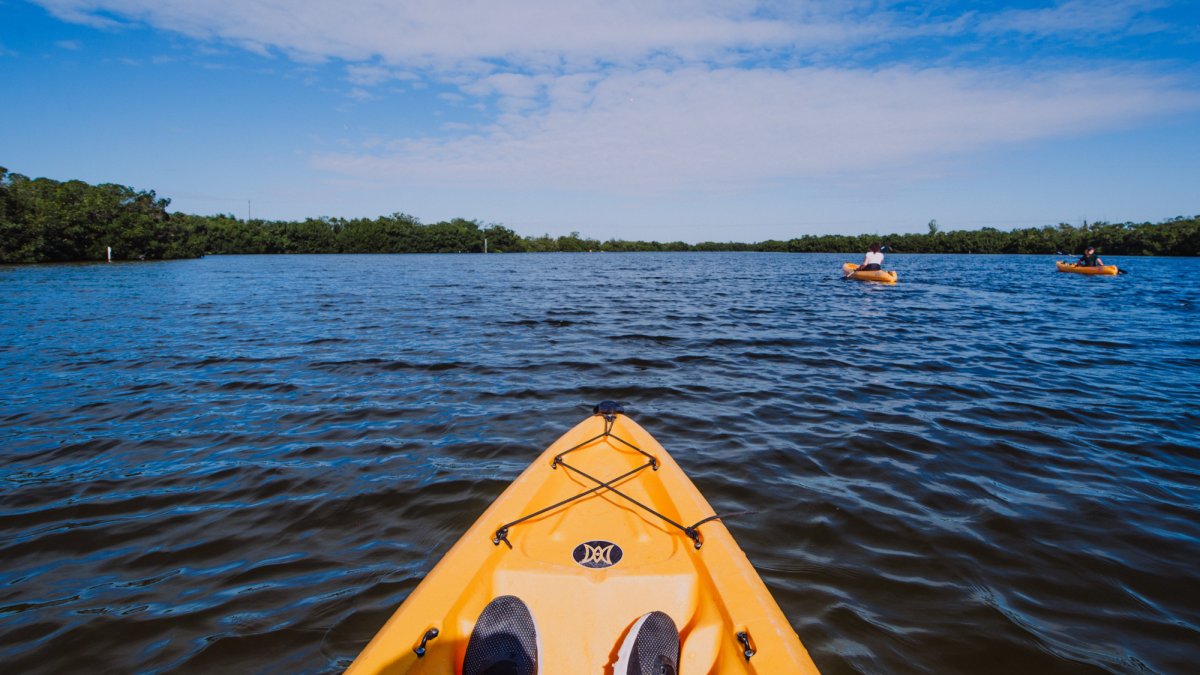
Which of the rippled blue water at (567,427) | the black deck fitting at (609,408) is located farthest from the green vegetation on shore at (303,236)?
the black deck fitting at (609,408)

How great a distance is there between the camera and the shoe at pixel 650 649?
2152 mm

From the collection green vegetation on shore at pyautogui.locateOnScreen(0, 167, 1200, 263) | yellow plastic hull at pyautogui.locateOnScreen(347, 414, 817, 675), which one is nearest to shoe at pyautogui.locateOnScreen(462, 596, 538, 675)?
yellow plastic hull at pyautogui.locateOnScreen(347, 414, 817, 675)

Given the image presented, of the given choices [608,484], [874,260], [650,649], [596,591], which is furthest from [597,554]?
[874,260]

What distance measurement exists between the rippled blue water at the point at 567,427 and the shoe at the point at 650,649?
3.65 feet

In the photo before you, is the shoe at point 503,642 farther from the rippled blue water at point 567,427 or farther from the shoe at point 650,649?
the rippled blue water at point 567,427

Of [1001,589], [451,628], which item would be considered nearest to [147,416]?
[451,628]

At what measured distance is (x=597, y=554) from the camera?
2.86 metres

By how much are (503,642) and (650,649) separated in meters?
0.63

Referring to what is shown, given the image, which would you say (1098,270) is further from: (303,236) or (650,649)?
(303,236)

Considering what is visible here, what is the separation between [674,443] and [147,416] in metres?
6.43

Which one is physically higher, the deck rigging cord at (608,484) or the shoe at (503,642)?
the deck rigging cord at (608,484)

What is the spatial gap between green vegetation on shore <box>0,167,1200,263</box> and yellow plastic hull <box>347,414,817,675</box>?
184 ft

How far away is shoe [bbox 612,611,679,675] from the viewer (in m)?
2.15

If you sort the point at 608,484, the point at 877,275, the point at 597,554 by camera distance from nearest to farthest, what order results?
the point at 597,554, the point at 608,484, the point at 877,275
